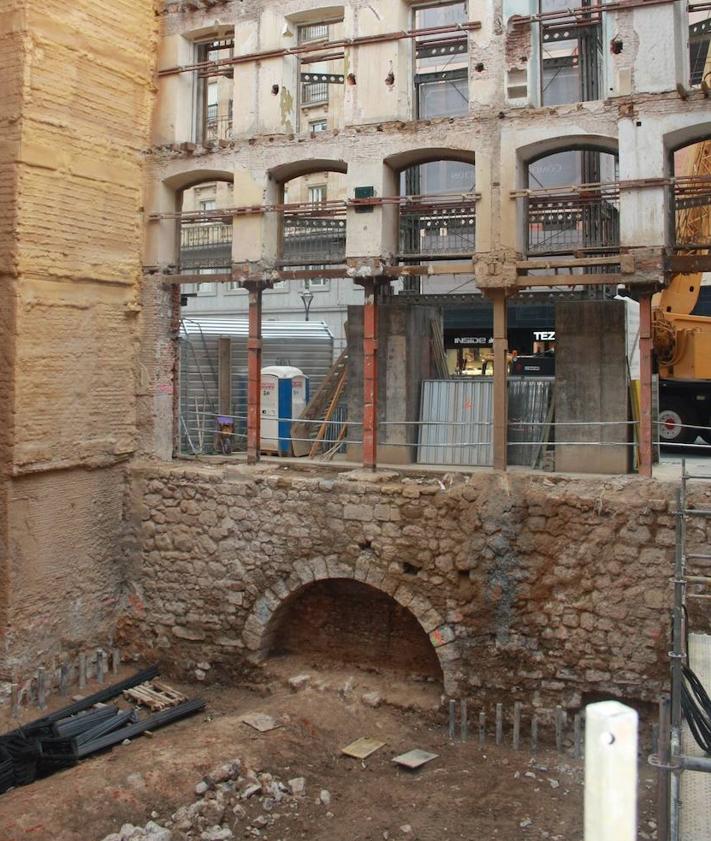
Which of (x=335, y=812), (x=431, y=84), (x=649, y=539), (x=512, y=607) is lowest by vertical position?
(x=335, y=812)

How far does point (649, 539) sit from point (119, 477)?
916cm

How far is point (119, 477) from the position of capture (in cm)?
1533

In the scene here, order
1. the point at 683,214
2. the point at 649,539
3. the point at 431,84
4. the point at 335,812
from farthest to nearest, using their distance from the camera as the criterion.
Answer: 1. the point at 431,84
2. the point at 683,214
3. the point at 649,539
4. the point at 335,812

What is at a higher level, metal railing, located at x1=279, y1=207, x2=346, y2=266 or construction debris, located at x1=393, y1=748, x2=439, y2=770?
metal railing, located at x1=279, y1=207, x2=346, y2=266

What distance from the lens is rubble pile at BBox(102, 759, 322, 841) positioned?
10023 millimetres

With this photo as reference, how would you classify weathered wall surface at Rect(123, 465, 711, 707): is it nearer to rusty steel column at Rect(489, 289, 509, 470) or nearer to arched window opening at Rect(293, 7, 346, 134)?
rusty steel column at Rect(489, 289, 509, 470)

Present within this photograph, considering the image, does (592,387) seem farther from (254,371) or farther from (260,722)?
(260,722)

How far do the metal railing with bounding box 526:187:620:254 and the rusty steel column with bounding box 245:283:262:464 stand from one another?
530cm

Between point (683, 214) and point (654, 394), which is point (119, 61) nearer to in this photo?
point (654, 394)

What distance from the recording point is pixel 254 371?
15.1 m

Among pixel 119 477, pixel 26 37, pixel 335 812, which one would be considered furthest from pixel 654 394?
pixel 26 37

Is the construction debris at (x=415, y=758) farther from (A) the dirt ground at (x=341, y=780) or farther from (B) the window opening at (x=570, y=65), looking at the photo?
(B) the window opening at (x=570, y=65)

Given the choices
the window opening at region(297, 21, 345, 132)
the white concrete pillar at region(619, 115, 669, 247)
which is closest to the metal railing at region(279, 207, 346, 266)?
the window opening at region(297, 21, 345, 132)

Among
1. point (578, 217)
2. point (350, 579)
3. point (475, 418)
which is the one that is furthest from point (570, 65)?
point (350, 579)
